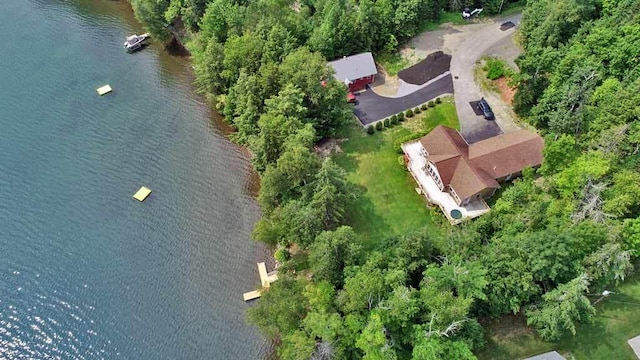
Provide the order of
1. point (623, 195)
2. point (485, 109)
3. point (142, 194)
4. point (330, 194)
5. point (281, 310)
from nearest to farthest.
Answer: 1. point (281, 310)
2. point (623, 195)
3. point (330, 194)
4. point (142, 194)
5. point (485, 109)

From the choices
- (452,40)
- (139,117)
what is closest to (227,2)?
(139,117)

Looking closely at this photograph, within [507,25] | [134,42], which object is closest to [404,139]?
[507,25]

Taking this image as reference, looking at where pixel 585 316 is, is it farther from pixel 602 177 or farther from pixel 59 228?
pixel 59 228

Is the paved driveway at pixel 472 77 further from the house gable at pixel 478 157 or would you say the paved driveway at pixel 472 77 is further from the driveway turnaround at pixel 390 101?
the house gable at pixel 478 157

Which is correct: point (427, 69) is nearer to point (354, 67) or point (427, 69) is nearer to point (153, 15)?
point (354, 67)

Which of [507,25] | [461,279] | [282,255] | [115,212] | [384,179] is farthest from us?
[507,25]
